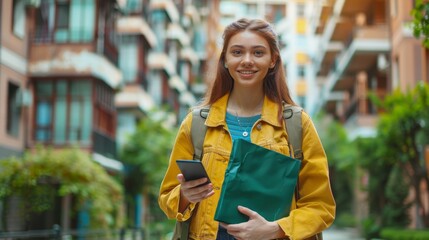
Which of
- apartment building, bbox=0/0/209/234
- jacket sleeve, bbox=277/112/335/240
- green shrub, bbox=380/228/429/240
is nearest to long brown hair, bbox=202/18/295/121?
jacket sleeve, bbox=277/112/335/240

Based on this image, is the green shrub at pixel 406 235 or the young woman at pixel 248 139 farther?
the green shrub at pixel 406 235

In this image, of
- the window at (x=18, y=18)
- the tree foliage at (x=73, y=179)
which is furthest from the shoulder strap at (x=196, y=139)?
the window at (x=18, y=18)

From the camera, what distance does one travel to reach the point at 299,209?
3.23 meters

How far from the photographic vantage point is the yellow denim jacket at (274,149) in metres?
3.23

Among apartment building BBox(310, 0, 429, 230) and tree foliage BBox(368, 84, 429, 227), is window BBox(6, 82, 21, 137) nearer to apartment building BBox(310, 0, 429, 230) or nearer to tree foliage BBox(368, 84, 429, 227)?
tree foliage BBox(368, 84, 429, 227)

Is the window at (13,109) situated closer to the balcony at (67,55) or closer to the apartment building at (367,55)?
the balcony at (67,55)

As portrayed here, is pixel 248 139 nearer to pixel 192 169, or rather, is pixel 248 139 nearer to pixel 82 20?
pixel 192 169

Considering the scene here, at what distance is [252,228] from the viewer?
10.0ft

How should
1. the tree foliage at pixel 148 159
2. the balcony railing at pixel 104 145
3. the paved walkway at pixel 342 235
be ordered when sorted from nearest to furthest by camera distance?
the balcony railing at pixel 104 145
the tree foliage at pixel 148 159
the paved walkway at pixel 342 235

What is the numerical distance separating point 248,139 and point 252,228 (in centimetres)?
49

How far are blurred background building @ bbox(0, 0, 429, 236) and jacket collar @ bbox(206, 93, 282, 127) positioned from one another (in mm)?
8877

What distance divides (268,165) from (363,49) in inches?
1196

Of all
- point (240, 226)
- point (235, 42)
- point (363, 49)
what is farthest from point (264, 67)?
point (363, 49)

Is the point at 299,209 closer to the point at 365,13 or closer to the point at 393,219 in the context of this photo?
the point at 393,219
